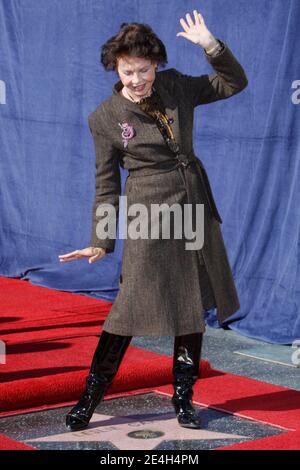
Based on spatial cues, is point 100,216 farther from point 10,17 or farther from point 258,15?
point 10,17

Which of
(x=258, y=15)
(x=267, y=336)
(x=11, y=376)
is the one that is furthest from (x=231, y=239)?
(x=11, y=376)

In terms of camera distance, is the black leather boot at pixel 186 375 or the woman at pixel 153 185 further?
the black leather boot at pixel 186 375

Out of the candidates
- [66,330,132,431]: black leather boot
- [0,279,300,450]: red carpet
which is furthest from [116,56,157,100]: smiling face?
[0,279,300,450]: red carpet

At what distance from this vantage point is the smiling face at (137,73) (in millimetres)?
3500

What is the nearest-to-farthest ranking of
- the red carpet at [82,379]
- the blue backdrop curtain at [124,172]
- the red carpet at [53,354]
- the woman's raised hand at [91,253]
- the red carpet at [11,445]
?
1. the red carpet at [11,445]
2. the woman's raised hand at [91,253]
3. the red carpet at [82,379]
4. the red carpet at [53,354]
5. the blue backdrop curtain at [124,172]

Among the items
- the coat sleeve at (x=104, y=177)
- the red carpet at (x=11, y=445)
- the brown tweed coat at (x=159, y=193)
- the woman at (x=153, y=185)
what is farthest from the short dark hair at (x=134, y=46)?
the red carpet at (x=11, y=445)

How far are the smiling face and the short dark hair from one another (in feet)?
0.06

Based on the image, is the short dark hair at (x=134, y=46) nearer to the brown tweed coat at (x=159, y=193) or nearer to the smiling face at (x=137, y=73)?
the smiling face at (x=137, y=73)

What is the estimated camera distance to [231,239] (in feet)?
18.9

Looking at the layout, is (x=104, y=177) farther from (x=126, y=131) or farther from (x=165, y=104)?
(x=165, y=104)

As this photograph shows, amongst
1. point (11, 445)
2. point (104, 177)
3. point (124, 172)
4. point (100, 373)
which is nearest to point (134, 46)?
point (104, 177)

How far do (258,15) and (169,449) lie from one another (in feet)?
8.81

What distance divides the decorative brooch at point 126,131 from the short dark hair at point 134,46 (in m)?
0.20

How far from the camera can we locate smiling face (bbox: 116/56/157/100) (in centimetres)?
350
